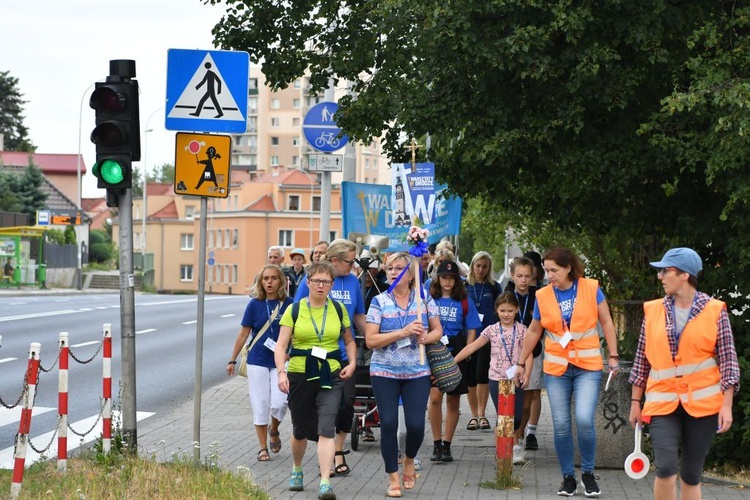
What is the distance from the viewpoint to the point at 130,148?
997 cm

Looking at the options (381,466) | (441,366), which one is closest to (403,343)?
(441,366)

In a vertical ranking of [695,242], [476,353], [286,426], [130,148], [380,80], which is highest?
[380,80]

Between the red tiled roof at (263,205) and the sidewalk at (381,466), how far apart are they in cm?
10583

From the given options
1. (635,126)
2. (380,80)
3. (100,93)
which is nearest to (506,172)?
(635,126)

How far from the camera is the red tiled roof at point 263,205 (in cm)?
12037

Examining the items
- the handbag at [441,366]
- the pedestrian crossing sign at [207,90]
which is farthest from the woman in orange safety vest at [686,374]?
the pedestrian crossing sign at [207,90]

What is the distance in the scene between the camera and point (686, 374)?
7184mm

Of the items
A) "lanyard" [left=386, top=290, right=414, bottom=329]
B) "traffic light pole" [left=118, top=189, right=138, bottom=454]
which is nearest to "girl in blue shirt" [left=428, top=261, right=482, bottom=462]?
"lanyard" [left=386, top=290, right=414, bottom=329]

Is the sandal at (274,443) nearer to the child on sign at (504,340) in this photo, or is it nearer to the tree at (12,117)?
the child on sign at (504,340)

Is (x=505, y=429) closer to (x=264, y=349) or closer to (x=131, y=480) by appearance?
(x=264, y=349)

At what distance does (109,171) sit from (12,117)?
403 feet

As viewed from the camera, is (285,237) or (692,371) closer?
(692,371)

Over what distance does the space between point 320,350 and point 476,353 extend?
135 inches

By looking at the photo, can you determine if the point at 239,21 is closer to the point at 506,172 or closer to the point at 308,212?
the point at 506,172
